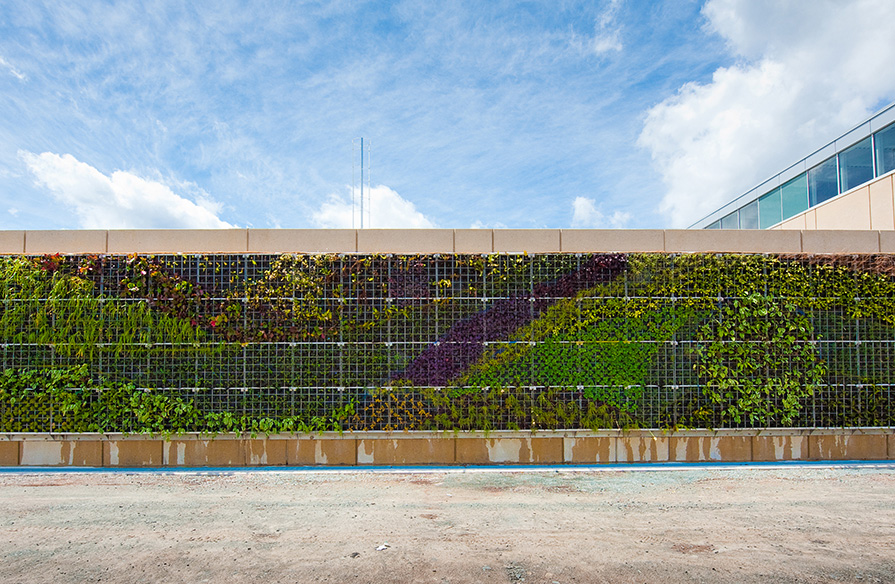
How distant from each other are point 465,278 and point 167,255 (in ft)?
13.1

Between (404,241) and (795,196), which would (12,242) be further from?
(795,196)

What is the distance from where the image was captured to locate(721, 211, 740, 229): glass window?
1572 cm

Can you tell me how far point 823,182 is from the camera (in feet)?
36.3

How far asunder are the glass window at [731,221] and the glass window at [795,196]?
9.42ft

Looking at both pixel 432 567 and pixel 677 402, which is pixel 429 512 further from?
pixel 677 402

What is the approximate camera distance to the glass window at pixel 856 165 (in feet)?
32.1

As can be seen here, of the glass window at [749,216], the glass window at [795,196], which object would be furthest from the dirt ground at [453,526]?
the glass window at [749,216]

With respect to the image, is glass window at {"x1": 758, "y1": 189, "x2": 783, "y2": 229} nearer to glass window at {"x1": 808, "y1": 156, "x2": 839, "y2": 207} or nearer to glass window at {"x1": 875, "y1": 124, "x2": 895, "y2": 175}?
glass window at {"x1": 808, "y1": 156, "x2": 839, "y2": 207}

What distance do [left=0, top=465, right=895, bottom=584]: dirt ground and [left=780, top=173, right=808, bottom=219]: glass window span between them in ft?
24.0

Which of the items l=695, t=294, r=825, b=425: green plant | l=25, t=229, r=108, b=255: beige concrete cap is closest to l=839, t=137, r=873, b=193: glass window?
l=695, t=294, r=825, b=425: green plant

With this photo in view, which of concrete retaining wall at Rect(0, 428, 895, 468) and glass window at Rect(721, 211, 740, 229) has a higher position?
glass window at Rect(721, 211, 740, 229)

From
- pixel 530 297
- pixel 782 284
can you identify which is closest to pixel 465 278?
pixel 530 297

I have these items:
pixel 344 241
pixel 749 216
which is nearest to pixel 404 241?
pixel 344 241

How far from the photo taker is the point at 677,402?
6.89 metres
